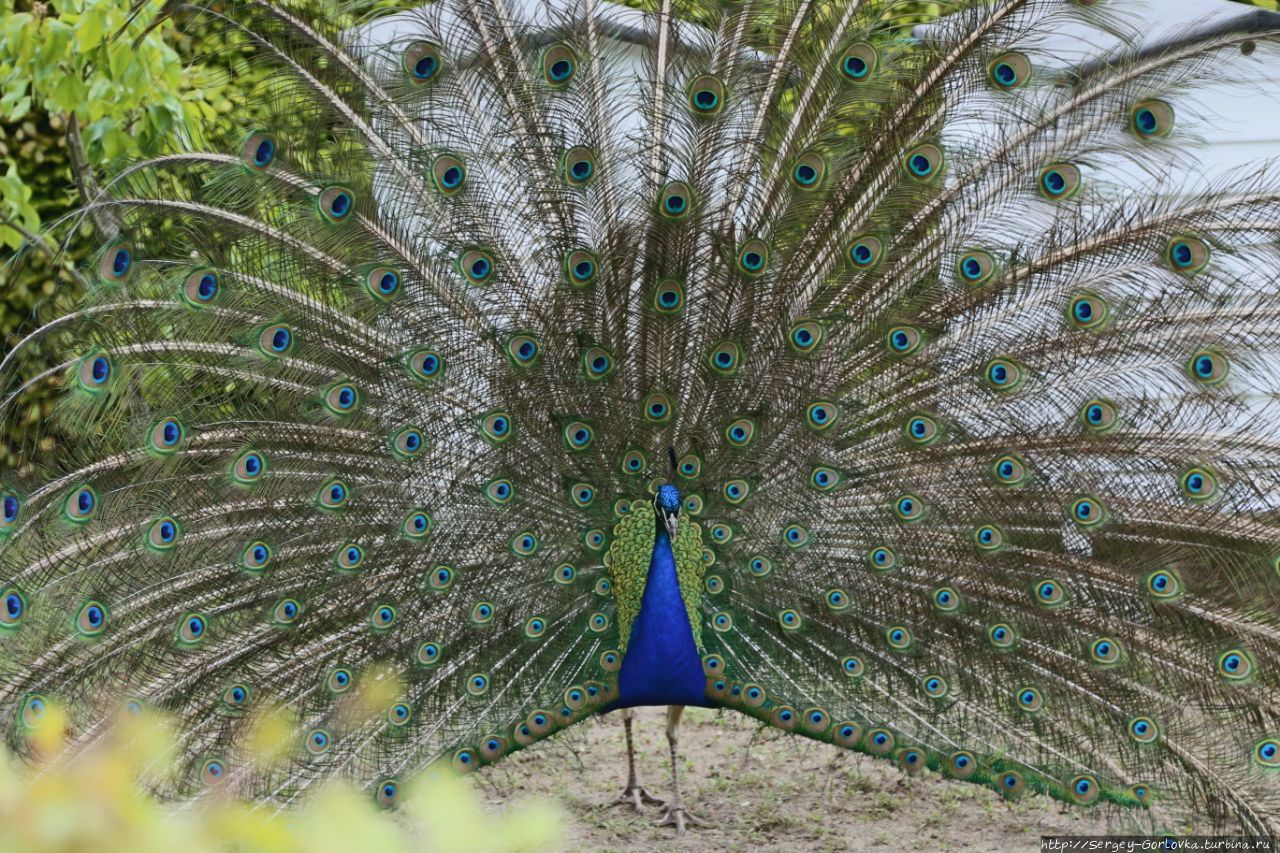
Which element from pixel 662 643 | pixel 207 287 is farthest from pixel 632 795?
pixel 207 287

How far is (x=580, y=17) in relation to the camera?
3.98 meters

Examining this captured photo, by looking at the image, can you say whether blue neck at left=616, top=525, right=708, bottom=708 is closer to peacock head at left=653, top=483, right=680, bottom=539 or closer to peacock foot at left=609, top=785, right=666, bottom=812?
peacock head at left=653, top=483, right=680, bottom=539

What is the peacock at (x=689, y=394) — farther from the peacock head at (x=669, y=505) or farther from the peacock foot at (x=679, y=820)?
the peacock foot at (x=679, y=820)

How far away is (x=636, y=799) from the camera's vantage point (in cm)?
507

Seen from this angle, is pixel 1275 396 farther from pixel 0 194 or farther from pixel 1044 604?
pixel 0 194

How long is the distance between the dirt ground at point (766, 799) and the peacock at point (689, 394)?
2.52ft

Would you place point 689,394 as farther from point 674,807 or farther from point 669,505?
point 674,807

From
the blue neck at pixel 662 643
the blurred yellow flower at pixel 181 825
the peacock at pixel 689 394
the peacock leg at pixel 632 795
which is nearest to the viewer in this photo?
the blurred yellow flower at pixel 181 825

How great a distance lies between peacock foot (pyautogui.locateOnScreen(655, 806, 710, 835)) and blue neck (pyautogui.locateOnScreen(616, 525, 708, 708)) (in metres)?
0.88

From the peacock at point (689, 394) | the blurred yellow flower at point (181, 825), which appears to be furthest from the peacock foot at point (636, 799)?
the blurred yellow flower at point (181, 825)

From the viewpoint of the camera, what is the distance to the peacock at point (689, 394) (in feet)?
12.6

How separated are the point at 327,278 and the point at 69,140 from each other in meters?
2.11

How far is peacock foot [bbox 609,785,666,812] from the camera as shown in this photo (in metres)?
5.07

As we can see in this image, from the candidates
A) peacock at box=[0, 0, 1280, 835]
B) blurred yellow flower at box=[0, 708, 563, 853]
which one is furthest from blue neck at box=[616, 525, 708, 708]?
blurred yellow flower at box=[0, 708, 563, 853]
